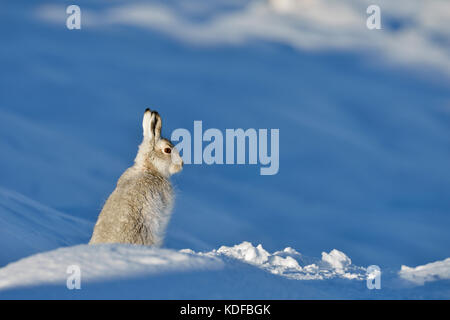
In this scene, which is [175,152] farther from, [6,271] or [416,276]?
[416,276]

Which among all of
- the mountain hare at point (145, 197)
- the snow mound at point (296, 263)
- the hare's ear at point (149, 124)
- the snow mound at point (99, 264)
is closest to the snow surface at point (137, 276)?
the snow mound at point (99, 264)

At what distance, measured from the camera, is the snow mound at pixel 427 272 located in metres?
15.0

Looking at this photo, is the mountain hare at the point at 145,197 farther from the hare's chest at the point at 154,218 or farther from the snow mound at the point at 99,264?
the snow mound at the point at 99,264

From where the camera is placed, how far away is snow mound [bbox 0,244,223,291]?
31.9 ft

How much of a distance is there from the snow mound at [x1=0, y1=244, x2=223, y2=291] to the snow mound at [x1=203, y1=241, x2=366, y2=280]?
583cm

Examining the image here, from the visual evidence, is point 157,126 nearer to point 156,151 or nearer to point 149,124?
point 149,124

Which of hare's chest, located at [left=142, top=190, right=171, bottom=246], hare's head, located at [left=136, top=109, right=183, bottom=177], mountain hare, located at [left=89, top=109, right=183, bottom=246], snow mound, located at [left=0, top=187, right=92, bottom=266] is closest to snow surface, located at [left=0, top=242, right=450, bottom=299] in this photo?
mountain hare, located at [left=89, top=109, right=183, bottom=246]

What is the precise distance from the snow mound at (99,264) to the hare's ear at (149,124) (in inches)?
174

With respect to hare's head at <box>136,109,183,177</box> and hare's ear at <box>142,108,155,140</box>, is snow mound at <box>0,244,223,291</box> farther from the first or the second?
hare's ear at <box>142,108,155,140</box>

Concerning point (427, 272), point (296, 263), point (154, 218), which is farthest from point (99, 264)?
point (296, 263)
